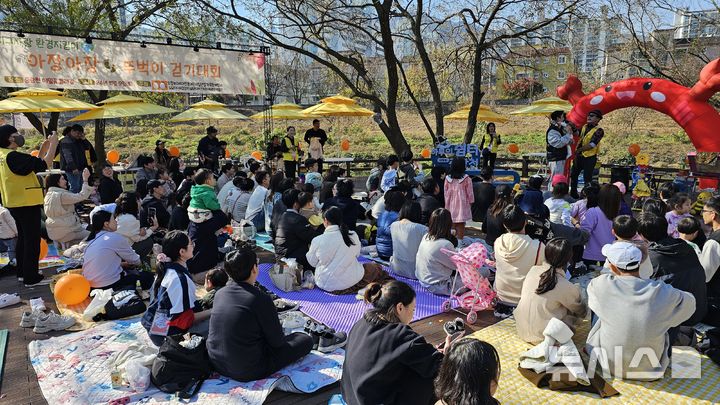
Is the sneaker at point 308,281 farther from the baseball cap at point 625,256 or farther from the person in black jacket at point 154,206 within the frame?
the baseball cap at point 625,256

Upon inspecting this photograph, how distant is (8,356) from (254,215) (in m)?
4.21

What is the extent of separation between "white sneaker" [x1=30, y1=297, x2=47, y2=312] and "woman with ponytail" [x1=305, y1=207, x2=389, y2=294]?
2.68 m

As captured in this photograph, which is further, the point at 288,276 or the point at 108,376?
the point at 288,276

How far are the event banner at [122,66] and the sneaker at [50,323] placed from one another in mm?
6693

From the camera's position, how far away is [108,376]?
380 cm

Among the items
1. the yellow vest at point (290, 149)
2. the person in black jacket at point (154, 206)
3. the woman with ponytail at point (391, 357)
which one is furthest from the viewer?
the yellow vest at point (290, 149)

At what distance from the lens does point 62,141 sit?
9000 mm

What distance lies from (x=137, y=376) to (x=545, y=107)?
1185 cm

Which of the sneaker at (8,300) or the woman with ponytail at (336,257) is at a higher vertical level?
the woman with ponytail at (336,257)

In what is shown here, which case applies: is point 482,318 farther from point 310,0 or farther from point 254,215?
point 310,0

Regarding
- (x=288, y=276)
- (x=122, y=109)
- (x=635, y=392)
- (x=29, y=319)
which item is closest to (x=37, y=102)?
(x=122, y=109)

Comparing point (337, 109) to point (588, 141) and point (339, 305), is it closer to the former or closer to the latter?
point (588, 141)

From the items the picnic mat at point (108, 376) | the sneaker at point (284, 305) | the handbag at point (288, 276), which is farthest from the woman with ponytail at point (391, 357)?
the handbag at point (288, 276)

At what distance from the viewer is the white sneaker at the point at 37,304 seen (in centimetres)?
481
